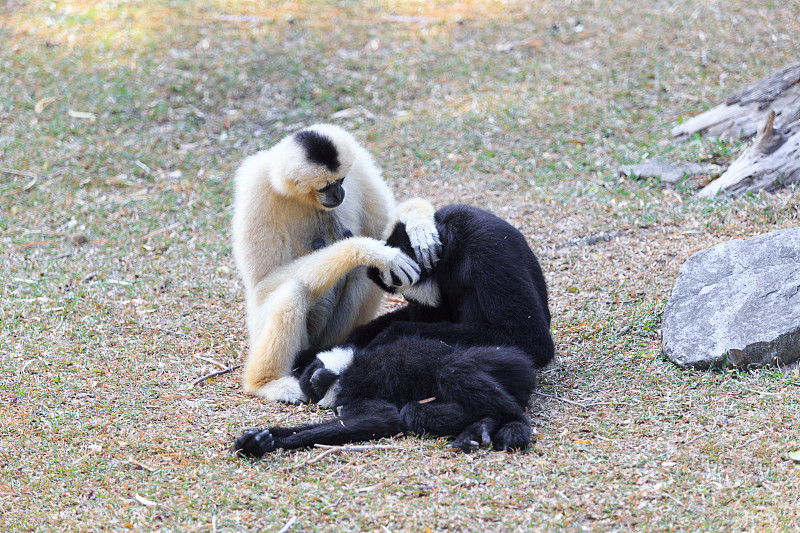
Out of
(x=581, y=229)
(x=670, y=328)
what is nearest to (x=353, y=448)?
(x=670, y=328)

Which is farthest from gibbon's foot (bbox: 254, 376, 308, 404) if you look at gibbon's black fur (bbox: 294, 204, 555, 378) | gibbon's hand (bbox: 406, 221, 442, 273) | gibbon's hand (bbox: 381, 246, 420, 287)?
gibbon's hand (bbox: 406, 221, 442, 273)

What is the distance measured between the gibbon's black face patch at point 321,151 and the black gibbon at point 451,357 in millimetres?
623

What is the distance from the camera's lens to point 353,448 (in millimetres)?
3869

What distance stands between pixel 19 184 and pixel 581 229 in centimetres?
649

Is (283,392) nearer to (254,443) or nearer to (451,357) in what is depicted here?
(254,443)

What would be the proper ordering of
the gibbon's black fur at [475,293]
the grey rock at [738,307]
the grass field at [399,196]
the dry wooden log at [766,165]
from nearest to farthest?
the grass field at [399,196], the grey rock at [738,307], the gibbon's black fur at [475,293], the dry wooden log at [766,165]

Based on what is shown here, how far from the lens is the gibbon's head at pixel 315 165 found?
188 inches

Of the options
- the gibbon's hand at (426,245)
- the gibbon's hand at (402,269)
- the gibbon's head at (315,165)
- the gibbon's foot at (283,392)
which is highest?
the gibbon's head at (315,165)

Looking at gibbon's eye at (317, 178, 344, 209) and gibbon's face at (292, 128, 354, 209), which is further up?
gibbon's face at (292, 128, 354, 209)

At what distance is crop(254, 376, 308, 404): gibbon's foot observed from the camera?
4.66 metres

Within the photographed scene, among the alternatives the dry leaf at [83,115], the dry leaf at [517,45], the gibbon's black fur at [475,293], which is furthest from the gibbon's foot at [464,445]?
the dry leaf at [517,45]

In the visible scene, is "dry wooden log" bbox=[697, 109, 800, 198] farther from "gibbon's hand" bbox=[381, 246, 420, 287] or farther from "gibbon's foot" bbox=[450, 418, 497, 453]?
"gibbon's foot" bbox=[450, 418, 497, 453]

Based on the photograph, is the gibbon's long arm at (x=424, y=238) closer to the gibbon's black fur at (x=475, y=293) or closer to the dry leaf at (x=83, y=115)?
the gibbon's black fur at (x=475, y=293)

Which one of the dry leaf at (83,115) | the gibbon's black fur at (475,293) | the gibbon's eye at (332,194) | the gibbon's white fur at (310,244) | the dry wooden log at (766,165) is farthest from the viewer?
the dry leaf at (83,115)
